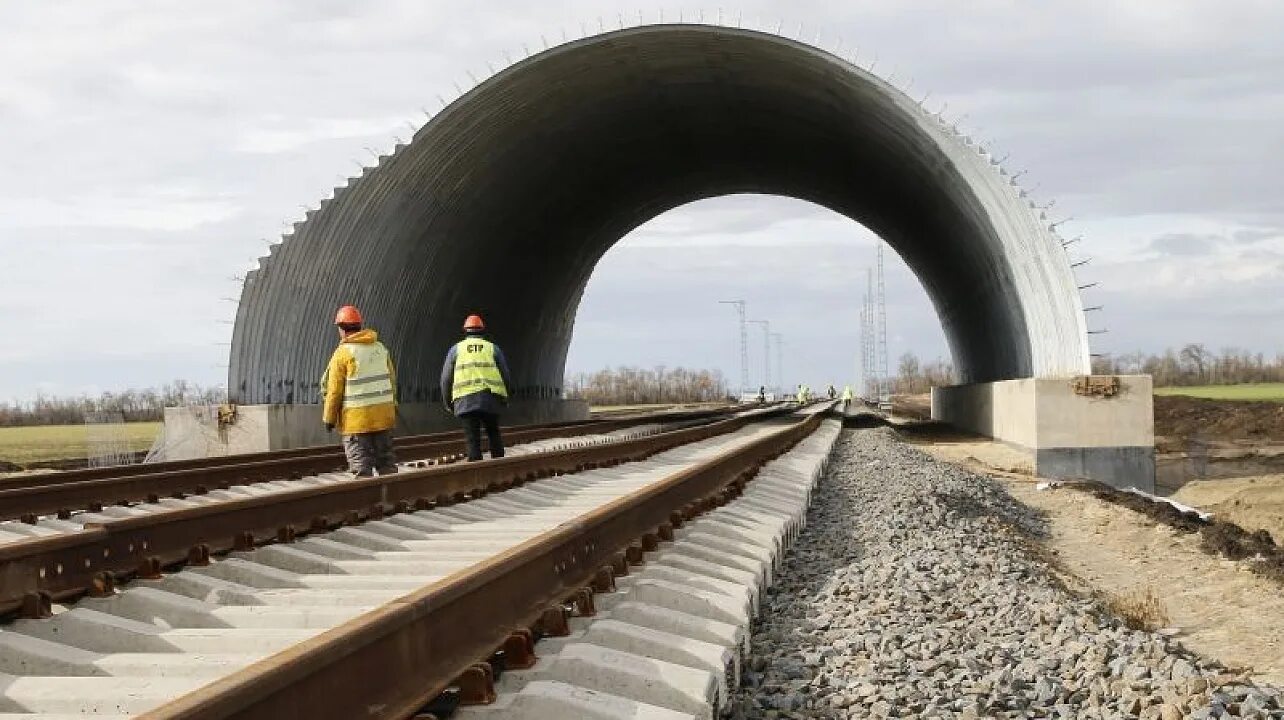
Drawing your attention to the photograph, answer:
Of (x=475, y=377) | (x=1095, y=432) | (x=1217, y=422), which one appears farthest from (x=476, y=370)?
(x=1217, y=422)

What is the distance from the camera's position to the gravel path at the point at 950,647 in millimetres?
4961

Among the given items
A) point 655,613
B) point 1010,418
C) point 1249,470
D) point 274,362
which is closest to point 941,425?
point 1249,470

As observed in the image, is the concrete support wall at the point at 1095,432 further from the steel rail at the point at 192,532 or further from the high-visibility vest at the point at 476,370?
the steel rail at the point at 192,532

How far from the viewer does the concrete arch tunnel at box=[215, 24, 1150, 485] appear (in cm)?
2344

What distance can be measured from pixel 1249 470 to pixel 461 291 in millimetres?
17114

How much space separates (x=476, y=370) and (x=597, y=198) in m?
22.2

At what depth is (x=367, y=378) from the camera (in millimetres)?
10836

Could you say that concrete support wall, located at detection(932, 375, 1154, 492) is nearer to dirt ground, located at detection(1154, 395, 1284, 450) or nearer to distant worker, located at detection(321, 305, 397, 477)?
distant worker, located at detection(321, 305, 397, 477)

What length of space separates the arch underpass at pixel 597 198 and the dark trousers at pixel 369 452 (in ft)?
41.8

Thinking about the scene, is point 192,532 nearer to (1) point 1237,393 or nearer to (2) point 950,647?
(2) point 950,647

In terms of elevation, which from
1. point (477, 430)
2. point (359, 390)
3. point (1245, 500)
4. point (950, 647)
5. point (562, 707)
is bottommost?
point (1245, 500)

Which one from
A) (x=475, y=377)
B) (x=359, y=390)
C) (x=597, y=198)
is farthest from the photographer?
(x=597, y=198)

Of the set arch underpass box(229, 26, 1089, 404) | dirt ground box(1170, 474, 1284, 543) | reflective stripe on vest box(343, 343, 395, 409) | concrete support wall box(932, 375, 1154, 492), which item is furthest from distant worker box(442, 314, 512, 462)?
concrete support wall box(932, 375, 1154, 492)

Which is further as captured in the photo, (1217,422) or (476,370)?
(1217,422)
